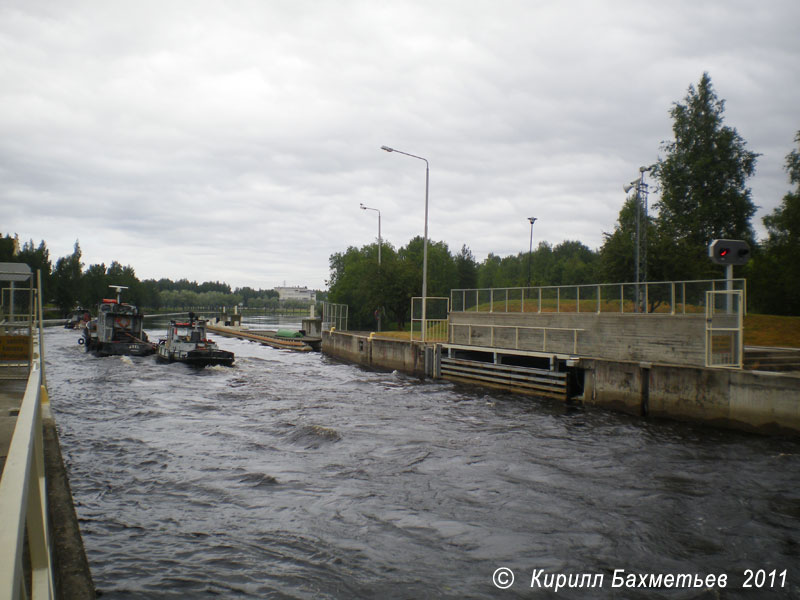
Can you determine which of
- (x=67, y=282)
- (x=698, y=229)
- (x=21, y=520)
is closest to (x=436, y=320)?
(x=698, y=229)

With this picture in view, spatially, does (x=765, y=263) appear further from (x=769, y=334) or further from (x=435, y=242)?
(x=435, y=242)

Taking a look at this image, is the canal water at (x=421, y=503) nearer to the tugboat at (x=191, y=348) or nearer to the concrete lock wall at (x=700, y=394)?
the concrete lock wall at (x=700, y=394)

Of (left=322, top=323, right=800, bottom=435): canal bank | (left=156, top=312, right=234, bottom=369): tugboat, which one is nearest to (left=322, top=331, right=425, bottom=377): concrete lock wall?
(left=322, top=323, right=800, bottom=435): canal bank

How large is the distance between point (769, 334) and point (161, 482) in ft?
101

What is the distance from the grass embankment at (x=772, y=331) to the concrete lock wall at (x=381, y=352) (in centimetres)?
1634

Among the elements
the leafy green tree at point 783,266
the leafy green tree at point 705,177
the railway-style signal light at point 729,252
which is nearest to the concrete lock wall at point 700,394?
the railway-style signal light at point 729,252

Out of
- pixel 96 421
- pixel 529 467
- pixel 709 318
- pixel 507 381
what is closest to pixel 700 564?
pixel 529 467

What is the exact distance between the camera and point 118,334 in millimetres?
37781

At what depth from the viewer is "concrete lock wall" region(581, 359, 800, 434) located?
565 inches

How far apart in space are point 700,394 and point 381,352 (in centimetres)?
2116

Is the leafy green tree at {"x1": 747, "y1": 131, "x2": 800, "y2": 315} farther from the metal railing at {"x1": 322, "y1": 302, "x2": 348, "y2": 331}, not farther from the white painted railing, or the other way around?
the white painted railing

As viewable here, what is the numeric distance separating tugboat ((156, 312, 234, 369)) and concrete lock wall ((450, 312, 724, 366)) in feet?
44.9

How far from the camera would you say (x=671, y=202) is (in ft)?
162

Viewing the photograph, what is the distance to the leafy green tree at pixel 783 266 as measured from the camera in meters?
39.4
